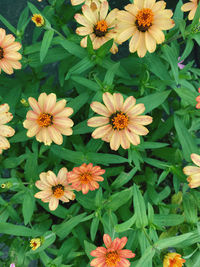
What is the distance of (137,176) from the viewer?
996mm

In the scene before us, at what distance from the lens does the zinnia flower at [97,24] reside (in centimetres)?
74

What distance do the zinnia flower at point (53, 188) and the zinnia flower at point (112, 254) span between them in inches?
6.3

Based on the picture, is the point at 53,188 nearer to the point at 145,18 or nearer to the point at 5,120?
the point at 5,120

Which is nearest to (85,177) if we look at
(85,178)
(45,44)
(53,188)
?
(85,178)

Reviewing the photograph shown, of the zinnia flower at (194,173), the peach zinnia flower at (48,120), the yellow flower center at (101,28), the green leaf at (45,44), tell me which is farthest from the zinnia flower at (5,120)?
the zinnia flower at (194,173)

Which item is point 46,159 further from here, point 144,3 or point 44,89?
point 144,3

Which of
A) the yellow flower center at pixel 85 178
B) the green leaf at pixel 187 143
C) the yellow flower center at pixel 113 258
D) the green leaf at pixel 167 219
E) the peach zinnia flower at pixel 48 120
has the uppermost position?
the peach zinnia flower at pixel 48 120

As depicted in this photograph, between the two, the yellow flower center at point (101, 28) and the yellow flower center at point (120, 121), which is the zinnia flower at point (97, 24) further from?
the yellow flower center at point (120, 121)

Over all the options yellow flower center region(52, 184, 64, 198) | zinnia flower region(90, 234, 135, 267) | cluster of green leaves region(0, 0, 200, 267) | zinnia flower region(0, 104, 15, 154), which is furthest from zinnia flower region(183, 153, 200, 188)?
zinnia flower region(0, 104, 15, 154)

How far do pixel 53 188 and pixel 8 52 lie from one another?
362 millimetres

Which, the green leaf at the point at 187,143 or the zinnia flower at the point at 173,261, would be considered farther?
the green leaf at the point at 187,143

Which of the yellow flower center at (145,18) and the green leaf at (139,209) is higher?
the yellow flower center at (145,18)

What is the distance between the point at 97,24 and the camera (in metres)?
0.75

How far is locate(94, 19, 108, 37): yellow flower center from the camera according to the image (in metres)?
0.74
